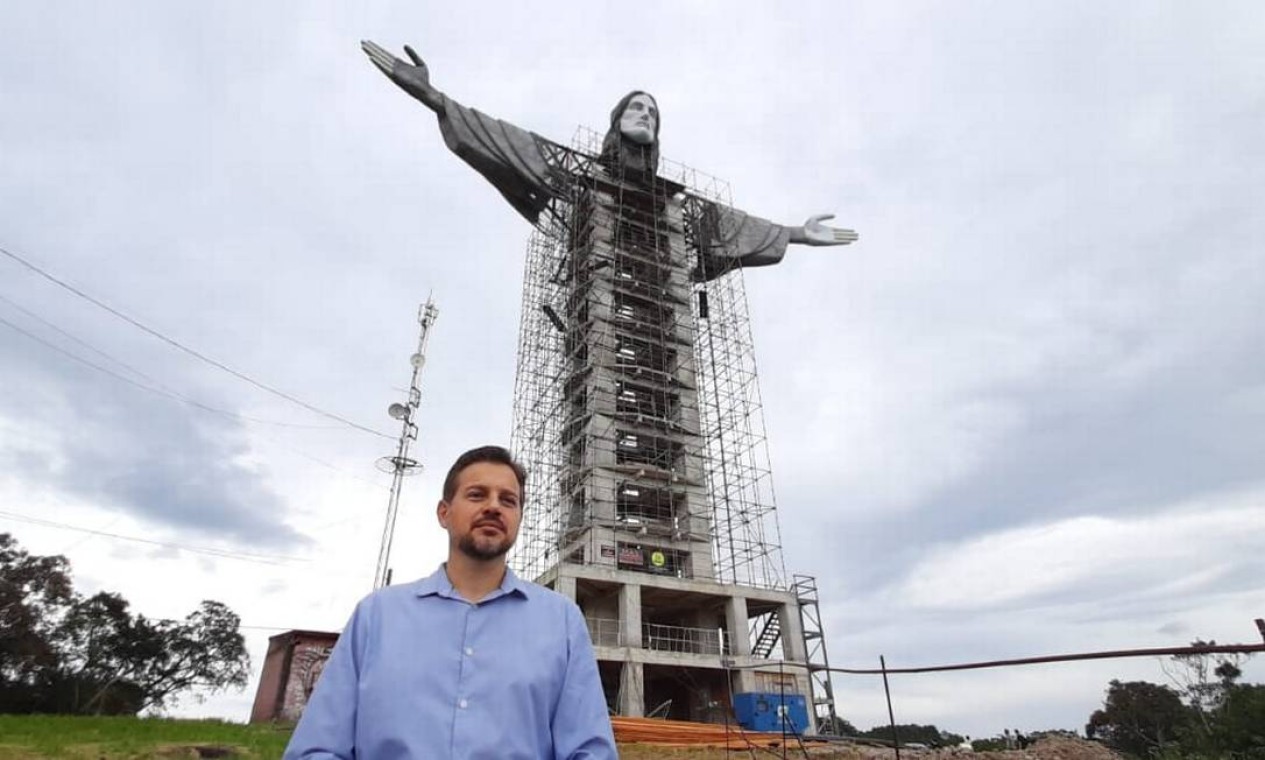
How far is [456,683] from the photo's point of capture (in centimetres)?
214

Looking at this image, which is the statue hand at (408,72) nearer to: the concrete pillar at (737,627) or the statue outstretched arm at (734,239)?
the statue outstretched arm at (734,239)

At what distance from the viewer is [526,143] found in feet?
106

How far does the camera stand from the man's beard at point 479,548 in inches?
94.3

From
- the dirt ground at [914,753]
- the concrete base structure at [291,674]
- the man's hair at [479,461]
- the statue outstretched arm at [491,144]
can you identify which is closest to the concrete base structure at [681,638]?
the concrete base structure at [291,674]

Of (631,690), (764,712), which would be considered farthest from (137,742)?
(764,712)

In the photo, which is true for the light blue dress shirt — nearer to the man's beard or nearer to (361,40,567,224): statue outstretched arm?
the man's beard

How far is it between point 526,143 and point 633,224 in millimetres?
6497

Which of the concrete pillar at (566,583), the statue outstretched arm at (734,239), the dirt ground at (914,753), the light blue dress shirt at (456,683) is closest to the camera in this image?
the light blue dress shirt at (456,683)

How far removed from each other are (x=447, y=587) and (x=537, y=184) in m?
31.4

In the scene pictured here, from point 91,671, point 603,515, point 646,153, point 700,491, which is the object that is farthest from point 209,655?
point 646,153

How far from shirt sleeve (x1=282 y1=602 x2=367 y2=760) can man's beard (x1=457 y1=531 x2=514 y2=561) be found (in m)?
0.44

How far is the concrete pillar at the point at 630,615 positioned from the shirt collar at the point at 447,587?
20663 millimetres

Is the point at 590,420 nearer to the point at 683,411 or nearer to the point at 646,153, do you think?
the point at 683,411

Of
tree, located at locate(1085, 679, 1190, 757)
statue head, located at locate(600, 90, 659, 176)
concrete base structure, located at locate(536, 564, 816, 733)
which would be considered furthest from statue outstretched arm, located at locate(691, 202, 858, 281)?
tree, located at locate(1085, 679, 1190, 757)
